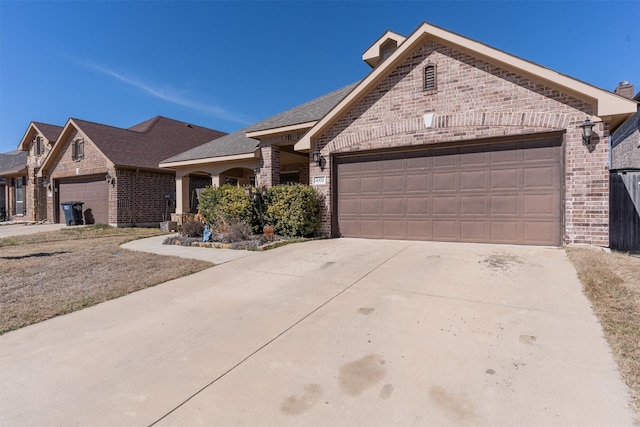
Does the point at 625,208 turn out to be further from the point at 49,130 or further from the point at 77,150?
the point at 49,130

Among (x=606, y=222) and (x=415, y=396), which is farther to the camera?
(x=606, y=222)

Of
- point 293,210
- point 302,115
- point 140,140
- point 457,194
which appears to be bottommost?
point 293,210

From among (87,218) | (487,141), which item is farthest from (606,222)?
(87,218)

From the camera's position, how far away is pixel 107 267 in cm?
677

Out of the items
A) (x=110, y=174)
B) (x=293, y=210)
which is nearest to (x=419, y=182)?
(x=293, y=210)

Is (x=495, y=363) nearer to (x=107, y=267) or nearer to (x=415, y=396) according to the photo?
(x=415, y=396)

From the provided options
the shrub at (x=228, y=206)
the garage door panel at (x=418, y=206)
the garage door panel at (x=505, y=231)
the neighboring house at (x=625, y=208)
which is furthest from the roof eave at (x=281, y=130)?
the neighboring house at (x=625, y=208)

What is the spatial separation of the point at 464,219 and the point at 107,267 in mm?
8155

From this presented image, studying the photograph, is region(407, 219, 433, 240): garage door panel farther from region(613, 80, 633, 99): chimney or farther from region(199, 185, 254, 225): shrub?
region(613, 80, 633, 99): chimney

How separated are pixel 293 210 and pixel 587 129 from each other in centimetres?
693

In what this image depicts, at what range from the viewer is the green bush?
Result: 9211 mm

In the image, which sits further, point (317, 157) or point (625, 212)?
point (317, 157)

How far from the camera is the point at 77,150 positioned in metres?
18.0

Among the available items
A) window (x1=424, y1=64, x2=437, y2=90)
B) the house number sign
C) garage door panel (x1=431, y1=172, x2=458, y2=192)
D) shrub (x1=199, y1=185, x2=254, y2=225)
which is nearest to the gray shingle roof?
the house number sign
